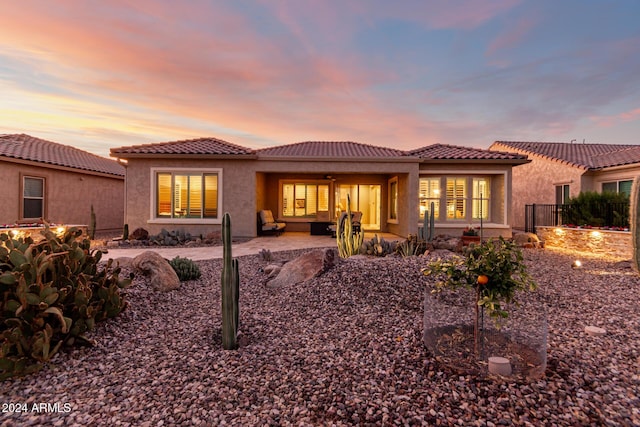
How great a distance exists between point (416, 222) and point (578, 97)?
1019 cm

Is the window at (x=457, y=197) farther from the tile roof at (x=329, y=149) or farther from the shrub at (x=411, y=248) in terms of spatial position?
the shrub at (x=411, y=248)

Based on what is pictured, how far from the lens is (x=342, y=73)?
11.1 meters

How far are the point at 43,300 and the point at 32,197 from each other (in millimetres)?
13859

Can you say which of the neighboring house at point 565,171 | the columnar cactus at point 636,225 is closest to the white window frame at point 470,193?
the neighboring house at point 565,171

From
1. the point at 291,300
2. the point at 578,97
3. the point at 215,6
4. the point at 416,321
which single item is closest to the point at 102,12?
the point at 215,6

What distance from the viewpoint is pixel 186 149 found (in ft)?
40.2

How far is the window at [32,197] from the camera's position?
12562 millimetres

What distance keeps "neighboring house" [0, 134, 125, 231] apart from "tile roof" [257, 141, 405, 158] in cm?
878

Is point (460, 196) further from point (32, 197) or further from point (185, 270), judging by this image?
point (32, 197)

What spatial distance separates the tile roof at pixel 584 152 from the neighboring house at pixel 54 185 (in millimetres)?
23595

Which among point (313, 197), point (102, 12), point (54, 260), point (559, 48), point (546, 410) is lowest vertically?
point (546, 410)

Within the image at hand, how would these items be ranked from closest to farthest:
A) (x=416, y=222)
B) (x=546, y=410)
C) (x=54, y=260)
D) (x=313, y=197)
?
(x=546, y=410) < (x=54, y=260) < (x=416, y=222) < (x=313, y=197)

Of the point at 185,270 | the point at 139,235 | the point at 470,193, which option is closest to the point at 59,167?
the point at 139,235

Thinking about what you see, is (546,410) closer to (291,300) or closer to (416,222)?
(291,300)
